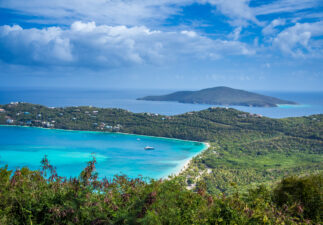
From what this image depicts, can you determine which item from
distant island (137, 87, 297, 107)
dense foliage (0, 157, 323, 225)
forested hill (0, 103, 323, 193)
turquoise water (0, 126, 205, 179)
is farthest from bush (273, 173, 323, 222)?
distant island (137, 87, 297, 107)

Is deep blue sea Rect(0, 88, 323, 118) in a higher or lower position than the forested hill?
higher

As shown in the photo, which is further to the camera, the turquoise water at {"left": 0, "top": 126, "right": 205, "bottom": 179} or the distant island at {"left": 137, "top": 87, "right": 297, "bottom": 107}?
the distant island at {"left": 137, "top": 87, "right": 297, "bottom": 107}

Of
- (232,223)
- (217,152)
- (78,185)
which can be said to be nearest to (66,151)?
(217,152)

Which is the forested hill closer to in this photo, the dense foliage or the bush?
the bush

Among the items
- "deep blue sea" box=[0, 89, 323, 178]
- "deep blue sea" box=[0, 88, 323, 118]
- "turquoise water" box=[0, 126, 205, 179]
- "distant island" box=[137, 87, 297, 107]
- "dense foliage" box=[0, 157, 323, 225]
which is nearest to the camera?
"dense foliage" box=[0, 157, 323, 225]

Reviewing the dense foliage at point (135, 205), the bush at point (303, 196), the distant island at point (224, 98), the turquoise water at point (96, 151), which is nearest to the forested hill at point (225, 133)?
the turquoise water at point (96, 151)

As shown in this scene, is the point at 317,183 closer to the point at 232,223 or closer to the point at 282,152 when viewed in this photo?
the point at 232,223
